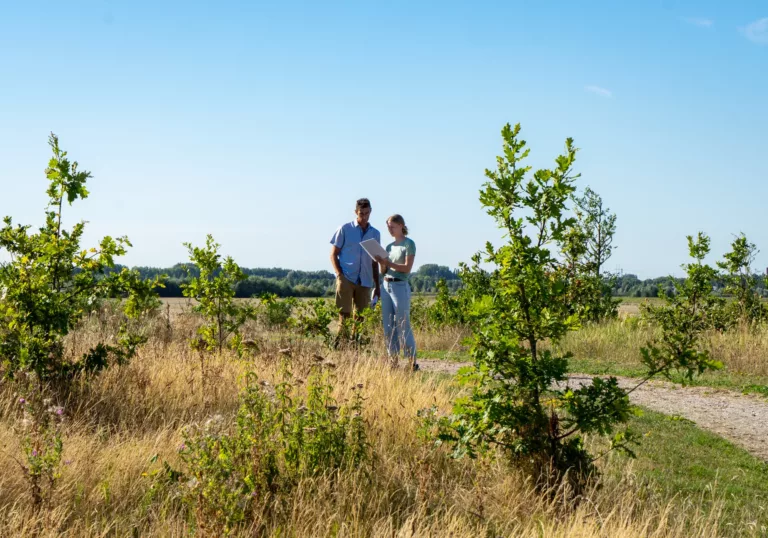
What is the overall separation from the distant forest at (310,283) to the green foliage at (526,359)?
5.31m

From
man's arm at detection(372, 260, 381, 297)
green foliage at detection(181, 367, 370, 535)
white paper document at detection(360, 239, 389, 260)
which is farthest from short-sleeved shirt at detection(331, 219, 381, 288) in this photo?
green foliage at detection(181, 367, 370, 535)

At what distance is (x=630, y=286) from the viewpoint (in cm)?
6131

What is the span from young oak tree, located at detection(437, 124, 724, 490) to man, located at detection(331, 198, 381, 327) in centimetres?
531

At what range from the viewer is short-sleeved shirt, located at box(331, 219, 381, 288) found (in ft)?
32.3

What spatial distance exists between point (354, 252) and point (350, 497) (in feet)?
19.4

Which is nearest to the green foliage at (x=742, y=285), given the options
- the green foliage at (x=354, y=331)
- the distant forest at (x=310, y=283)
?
the distant forest at (x=310, y=283)

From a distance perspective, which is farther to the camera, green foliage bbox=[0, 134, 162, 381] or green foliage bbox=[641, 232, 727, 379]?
green foliage bbox=[641, 232, 727, 379]

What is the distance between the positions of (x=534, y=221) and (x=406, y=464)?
172 centimetres

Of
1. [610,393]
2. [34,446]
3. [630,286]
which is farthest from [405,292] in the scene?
[630,286]

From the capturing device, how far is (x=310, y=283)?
41844mm

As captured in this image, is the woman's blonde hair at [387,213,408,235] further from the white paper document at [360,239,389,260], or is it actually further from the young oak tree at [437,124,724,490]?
the young oak tree at [437,124,724,490]

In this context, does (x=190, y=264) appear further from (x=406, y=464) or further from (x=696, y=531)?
(x=696, y=531)

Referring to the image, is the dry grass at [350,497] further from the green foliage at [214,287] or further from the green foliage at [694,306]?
the green foliage at [694,306]

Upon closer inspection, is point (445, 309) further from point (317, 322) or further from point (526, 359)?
point (526, 359)
